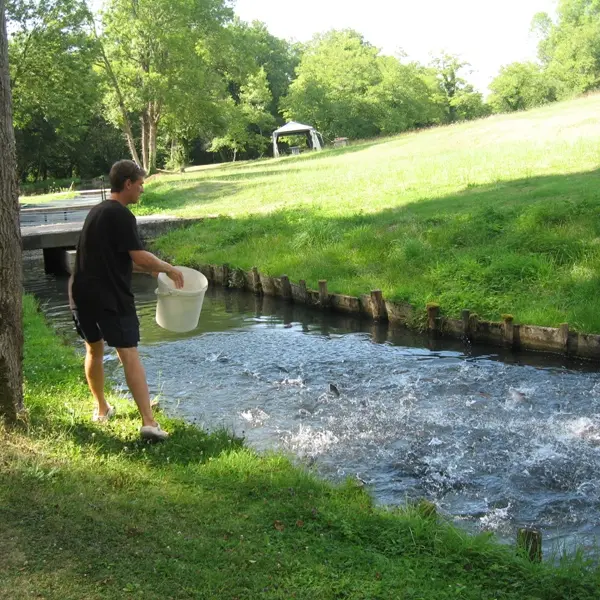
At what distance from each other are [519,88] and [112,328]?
86823mm

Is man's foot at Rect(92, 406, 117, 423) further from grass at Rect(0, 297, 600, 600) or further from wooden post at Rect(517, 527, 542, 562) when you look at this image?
wooden post at Rect(517, 527, 542, 562)

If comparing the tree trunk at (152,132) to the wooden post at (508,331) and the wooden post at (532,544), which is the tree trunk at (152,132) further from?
the wooden post at (532,544)

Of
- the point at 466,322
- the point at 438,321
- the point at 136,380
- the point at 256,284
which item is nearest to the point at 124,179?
the point at 136,380

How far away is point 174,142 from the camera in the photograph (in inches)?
2611

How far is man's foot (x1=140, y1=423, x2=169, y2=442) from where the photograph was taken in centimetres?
599

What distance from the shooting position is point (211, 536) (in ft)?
14.6

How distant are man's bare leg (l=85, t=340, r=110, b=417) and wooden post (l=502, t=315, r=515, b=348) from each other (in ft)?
23.4

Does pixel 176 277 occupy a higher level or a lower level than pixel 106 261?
lower

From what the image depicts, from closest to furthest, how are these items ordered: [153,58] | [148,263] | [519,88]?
1. [148,263]
2. [153,58]
3. [519,88]

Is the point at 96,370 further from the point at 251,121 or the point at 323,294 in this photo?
the point at 251,121

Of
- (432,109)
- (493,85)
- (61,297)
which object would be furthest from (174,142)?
(61,297)

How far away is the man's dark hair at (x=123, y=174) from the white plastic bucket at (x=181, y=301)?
3.14 feet

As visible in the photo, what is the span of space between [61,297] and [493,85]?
256ft

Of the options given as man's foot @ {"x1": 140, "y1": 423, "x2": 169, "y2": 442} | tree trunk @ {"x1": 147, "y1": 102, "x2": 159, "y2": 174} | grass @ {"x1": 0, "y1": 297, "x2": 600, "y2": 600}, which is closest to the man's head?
man's foot @ {"x1": 140, "y1": 423, "x2": 169, "y2": 442}
